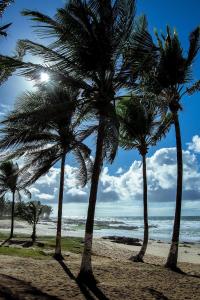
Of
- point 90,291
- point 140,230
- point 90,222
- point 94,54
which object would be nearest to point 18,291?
point 90,291

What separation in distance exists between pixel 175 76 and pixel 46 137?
22.4 ft

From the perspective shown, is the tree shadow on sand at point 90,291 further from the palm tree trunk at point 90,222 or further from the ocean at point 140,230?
the ocean at point 140,230

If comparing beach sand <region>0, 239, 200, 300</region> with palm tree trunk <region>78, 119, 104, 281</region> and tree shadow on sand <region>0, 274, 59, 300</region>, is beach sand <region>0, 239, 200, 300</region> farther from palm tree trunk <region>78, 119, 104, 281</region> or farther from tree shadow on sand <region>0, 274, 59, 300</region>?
palm tree trunk <region>78, 119, 104, 281</region>

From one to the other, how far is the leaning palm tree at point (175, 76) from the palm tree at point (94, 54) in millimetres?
2563

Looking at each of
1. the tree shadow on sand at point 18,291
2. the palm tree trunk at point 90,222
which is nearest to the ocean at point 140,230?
the palm tree trunk at point 90,222

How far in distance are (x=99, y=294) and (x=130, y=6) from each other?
9.44 metres

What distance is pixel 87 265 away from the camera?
11828 mm

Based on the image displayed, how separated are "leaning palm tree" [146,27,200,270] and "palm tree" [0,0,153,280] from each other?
2.56 meters

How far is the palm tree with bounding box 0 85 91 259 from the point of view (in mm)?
13195

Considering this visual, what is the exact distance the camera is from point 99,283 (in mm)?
10836

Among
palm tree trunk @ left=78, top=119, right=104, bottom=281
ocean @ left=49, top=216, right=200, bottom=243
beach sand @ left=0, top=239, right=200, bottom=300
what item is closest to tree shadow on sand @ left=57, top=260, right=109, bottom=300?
beach sand @ left=0, top=239, right=200, bottom=300

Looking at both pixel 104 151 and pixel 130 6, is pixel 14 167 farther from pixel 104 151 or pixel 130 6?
pixel 130 6

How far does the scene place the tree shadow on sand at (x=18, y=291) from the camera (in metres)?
8.04

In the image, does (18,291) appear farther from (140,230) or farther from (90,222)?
(140,230)
